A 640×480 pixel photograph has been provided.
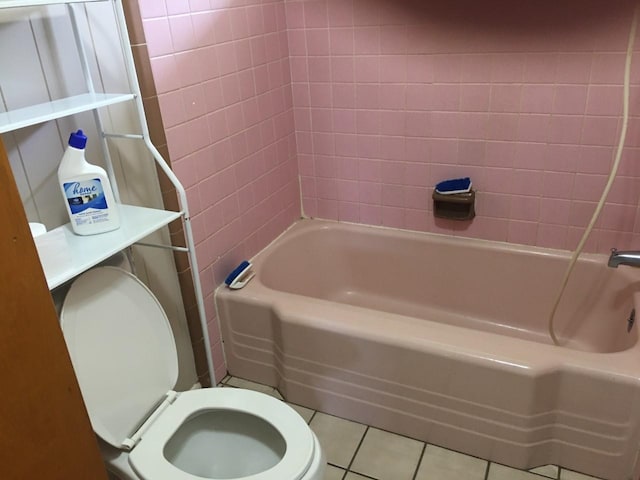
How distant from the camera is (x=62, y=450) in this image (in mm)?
1004

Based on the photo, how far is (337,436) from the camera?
1.80 metres

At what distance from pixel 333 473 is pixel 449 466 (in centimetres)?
36

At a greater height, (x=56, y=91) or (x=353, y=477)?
(x=56, y=91)

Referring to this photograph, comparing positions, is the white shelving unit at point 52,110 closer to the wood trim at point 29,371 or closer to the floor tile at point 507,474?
the wood trim at point 29,371

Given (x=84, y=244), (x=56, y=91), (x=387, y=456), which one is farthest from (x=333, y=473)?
(x=56, y=91)

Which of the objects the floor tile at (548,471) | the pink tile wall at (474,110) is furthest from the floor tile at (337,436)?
the pink tile wall at (474,110)

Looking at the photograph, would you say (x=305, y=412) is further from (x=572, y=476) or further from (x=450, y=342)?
(x=572, y=476)

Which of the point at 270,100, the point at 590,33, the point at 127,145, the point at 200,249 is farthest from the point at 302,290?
the point at 590,33

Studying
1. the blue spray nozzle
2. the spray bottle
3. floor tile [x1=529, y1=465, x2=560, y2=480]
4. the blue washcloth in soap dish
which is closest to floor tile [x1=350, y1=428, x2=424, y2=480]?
floor tile [x1=529, y1=465, x2=560, y2=480]

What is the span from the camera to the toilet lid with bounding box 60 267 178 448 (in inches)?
49.8

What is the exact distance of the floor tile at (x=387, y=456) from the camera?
1657 mm

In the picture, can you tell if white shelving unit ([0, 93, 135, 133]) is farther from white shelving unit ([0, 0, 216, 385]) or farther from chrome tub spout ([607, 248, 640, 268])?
chrome tub spout ([607, 248, 640, 268])

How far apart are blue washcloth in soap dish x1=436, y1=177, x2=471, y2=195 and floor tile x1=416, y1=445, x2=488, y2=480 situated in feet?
3.07

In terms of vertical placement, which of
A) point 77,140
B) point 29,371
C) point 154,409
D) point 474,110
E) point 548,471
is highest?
point 77,140
